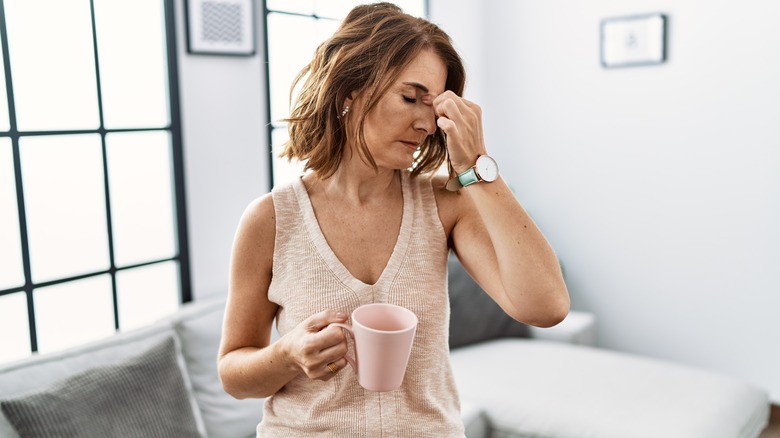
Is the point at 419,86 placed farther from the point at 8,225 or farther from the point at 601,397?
the point at 601,397

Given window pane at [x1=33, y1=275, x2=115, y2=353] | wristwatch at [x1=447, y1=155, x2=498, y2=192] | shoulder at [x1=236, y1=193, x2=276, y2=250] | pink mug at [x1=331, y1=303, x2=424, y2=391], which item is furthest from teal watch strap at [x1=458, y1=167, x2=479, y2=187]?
window pane at [x1=33, y1=275, x2=115, y2=353]

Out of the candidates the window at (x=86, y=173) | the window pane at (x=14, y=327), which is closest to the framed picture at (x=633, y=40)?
the window at (x=86, y=173)

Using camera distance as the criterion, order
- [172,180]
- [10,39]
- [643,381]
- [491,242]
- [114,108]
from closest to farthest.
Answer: [491,242] < [10,39] < [114,108] < [172,180] < [643,381]

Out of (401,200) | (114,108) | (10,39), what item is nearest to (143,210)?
(114,108)

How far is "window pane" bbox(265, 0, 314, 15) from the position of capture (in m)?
2.62

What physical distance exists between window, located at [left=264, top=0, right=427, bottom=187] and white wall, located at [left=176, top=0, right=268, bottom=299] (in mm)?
95

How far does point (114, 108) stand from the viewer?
217 cm

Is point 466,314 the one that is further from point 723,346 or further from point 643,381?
point 723,346

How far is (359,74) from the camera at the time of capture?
111 cm

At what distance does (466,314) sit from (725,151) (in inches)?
53.1

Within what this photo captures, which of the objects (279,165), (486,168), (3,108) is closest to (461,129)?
(486,168)

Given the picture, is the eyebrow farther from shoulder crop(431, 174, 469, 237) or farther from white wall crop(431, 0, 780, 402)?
white wall crop(431, 0, 780, 402)

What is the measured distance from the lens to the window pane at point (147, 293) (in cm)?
227

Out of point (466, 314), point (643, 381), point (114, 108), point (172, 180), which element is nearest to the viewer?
point (114, 108)
